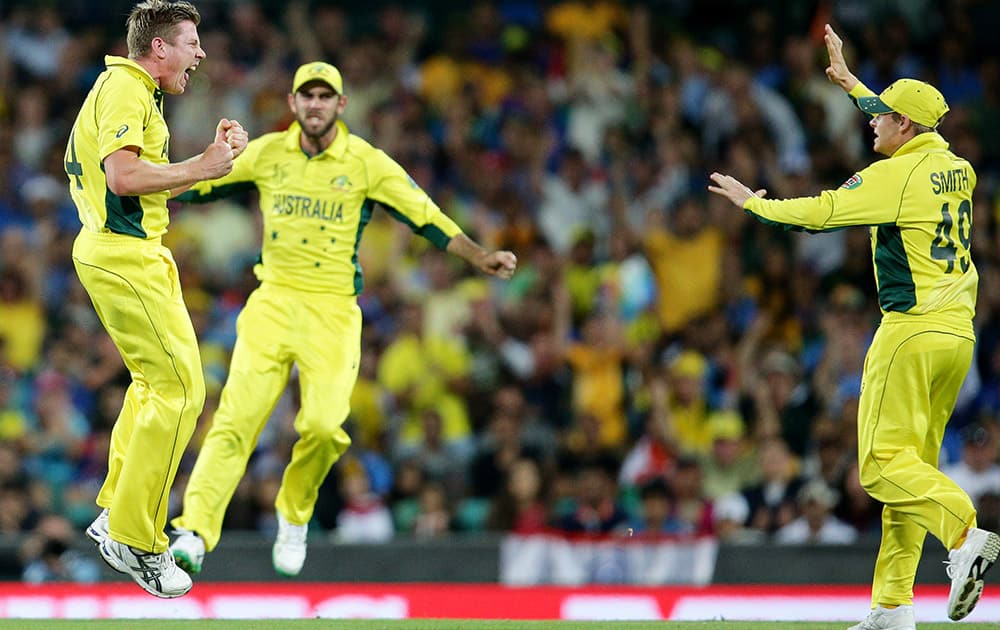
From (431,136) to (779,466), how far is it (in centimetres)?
500

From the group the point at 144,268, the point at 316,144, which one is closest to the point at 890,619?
the point at 144,268

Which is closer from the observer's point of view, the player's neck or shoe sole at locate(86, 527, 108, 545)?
shoe sole at locate(86, 527, 108, 545)

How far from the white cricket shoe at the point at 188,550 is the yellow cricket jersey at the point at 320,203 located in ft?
5.18

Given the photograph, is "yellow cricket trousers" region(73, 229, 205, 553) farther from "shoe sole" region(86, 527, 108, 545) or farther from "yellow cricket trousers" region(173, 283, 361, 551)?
"yellow cricket trousers" region(173, 283, 361, 551)

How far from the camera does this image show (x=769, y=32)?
47.4 ft

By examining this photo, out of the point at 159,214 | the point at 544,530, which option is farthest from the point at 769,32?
the point at 159,214

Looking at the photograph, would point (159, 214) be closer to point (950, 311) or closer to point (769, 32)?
point (950, 311)

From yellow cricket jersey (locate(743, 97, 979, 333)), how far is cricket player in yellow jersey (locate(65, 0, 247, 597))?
281 cm

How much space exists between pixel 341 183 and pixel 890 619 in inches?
154

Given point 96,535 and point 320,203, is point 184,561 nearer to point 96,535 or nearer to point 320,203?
point 96,535

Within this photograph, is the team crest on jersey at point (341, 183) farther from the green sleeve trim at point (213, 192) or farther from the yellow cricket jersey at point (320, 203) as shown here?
the green sleeve trim at point (213, 192)

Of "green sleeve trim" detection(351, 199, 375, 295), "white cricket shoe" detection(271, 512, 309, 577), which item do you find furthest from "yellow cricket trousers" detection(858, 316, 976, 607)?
"white cricket shoe" detection(271, 512, 309, 577)

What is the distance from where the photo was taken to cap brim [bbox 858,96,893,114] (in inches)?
294

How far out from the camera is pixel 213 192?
862 centimetres
